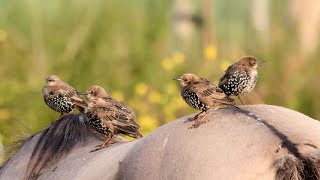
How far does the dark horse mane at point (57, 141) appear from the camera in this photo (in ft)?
13.4

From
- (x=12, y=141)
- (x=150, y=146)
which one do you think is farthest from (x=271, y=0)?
(x=150, y=146)

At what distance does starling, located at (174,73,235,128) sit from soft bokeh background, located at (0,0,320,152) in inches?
118

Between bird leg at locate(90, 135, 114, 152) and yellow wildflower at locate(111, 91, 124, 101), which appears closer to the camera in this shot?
bird leg at locate(90, 135, 114, 152)

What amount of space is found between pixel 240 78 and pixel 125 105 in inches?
26.4

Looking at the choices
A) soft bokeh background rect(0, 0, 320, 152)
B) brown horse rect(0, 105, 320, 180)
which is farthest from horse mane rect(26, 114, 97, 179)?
soft bokeh background rect(0, 0, 320, 152)

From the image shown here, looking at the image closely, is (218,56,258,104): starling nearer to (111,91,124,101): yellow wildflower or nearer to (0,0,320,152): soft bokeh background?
(0,0,320,152): soft bokeh background

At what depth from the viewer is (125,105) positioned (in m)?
4.09

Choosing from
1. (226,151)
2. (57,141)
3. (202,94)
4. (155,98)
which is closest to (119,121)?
(57,141)

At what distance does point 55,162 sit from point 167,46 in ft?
20.1

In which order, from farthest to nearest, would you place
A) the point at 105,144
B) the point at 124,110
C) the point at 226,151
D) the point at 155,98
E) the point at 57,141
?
the point at 155,98
the point at 57,141
the point at 124,110
the point at 105,144
the point at 226,151

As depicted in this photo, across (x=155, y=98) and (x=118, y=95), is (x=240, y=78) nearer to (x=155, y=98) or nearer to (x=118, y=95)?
(x=155, y=98)

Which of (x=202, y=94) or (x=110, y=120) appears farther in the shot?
(x=110, y=120)

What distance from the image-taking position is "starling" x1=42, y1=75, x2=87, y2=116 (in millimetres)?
4484

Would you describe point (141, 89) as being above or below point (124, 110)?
below
